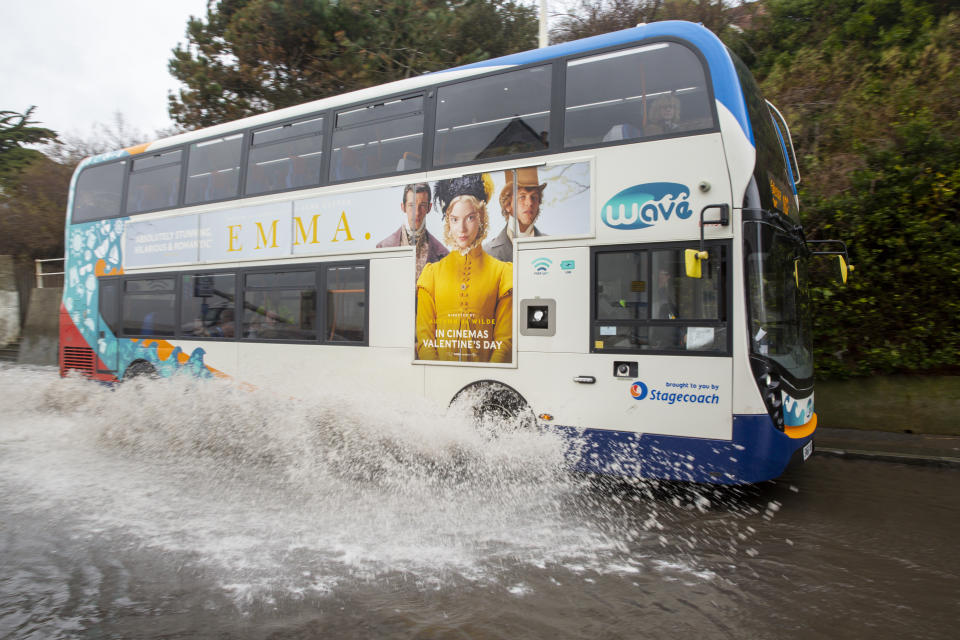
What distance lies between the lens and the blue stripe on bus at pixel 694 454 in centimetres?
523

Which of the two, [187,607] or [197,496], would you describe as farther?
[197,496]

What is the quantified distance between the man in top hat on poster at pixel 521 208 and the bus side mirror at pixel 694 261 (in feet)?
5.14

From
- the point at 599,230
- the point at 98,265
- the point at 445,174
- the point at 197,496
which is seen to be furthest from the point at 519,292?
the point at 98,265

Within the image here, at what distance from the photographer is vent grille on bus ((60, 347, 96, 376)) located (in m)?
10.7

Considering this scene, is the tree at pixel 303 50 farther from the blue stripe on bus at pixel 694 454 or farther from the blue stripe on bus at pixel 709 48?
the blue stripe on bus at pixel 694 454

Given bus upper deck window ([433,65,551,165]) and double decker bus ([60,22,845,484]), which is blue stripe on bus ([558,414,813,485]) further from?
bus upper deck window ([433,65,551,165])

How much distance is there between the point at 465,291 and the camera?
6.63 meters

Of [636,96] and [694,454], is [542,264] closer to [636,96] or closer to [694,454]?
[636,96]

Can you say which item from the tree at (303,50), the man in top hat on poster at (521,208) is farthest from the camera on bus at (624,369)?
the tree at (303,50)

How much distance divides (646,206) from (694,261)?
0.83m

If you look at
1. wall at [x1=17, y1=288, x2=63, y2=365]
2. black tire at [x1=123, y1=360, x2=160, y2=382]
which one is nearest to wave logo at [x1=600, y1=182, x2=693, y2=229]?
black tire at [x1=123, y1=360, x2=160, y2=382]

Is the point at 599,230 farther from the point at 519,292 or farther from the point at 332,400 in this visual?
the point at 332,400

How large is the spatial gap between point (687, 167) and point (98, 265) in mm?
9570

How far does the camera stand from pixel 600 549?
474cm
